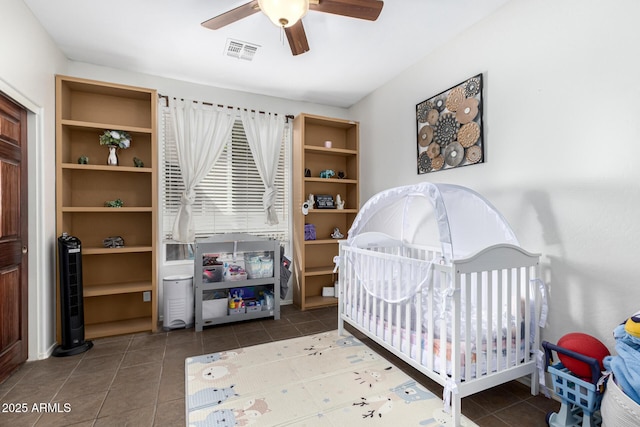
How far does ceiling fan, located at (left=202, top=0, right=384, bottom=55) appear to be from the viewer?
1.65m

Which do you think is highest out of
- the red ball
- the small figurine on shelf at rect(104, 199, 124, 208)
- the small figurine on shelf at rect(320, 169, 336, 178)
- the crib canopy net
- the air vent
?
the air vent

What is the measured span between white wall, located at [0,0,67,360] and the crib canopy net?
2557 millimetres

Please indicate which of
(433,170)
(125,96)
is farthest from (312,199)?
(125,96)

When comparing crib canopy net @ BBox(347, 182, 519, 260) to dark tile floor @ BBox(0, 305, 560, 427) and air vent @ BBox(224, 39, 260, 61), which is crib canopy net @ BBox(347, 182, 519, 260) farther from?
air vent @ BBox(224, 39, 260, 61)

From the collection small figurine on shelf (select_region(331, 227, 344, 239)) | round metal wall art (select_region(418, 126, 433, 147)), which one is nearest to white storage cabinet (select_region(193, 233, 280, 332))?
small figurine on shelf (select_region(331, 227, 344, 239))

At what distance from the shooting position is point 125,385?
6.57 feet

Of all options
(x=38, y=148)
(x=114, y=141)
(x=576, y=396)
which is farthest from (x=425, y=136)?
(x=38, y=148)

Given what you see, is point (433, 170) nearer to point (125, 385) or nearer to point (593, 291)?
point (593, 291)

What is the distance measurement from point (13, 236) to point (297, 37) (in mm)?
2503

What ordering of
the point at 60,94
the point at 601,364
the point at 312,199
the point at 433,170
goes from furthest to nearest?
1. the point at 312,199
2. the point at 433,170
3. the point at 60,94
4. the point at 601,364

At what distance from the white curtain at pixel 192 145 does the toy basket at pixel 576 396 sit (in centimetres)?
324

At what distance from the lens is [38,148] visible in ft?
7.71

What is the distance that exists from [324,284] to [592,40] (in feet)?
11.2

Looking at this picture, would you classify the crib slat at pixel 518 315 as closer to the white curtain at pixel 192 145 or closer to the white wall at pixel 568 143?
the white wall at pixel 568 143
